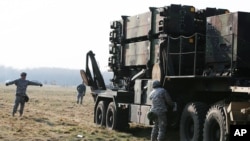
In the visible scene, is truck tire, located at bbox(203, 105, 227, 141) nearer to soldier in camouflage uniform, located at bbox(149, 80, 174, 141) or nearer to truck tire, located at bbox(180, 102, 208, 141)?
truck tire, located at bbox(180, 102, 208, 141)

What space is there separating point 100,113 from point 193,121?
253 inches

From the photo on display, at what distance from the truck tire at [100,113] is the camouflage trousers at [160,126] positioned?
4.87 m

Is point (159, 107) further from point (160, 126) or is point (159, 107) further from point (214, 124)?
point (214, 124)

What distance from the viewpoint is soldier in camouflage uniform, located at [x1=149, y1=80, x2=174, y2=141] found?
494 inches

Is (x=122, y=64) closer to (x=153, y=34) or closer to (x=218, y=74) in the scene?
(x=153, y=34)

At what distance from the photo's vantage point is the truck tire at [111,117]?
16.1 metres

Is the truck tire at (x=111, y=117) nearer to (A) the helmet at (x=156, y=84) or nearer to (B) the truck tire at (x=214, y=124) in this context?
(A) the helmet at (x=156, y=84)

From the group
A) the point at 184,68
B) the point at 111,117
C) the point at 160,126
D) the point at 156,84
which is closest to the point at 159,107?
the point at 160,126

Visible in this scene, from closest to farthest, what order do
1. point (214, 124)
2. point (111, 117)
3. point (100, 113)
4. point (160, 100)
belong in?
point (214, 124) < point (160, 100) < point (111, 117) < point (100, 113)

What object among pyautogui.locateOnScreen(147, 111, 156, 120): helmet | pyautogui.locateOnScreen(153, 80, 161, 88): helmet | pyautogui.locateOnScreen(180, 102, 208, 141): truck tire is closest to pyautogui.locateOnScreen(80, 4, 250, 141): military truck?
pyautogui.locateOnScreen(180, 102, 208, 141): truck tire

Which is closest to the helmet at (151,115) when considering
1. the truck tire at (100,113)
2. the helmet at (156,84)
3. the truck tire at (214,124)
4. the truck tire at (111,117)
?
the helmet at (156,84)

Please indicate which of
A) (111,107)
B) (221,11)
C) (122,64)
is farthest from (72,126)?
(221,11)

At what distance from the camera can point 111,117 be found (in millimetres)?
16734

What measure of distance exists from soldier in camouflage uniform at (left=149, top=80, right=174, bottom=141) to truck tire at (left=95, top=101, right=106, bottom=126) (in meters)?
4.88
